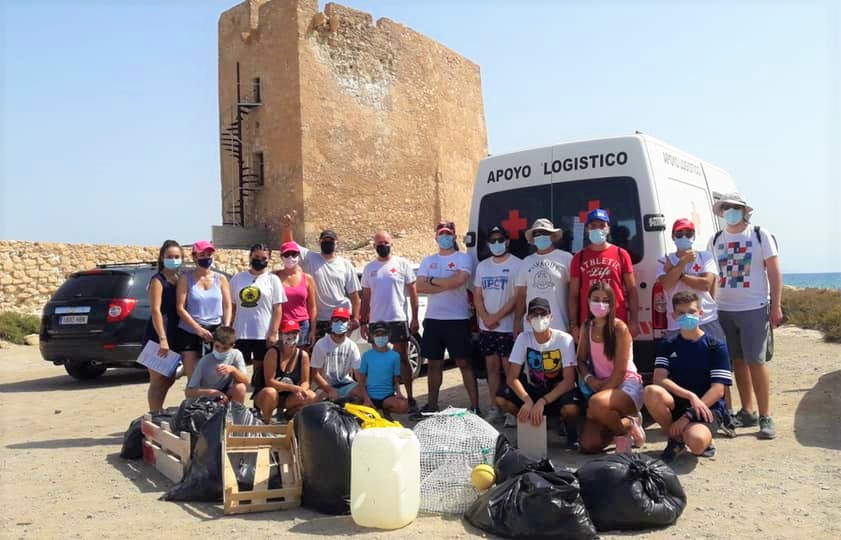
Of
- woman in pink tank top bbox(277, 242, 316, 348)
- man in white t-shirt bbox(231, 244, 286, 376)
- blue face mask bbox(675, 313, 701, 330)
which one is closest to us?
blue face mask bbox(675, 313, 701, 330)

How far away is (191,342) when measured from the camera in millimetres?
6051

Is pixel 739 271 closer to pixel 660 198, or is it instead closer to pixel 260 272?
pixel 660 198

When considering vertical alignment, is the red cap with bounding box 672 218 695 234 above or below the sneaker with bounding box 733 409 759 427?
above

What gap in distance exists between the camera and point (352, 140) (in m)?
24.5

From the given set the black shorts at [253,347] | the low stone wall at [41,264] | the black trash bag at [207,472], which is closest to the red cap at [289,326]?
the black shorts at [253,347]

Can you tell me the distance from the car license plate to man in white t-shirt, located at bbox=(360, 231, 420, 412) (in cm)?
414

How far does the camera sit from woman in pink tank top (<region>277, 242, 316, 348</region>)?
629 cm

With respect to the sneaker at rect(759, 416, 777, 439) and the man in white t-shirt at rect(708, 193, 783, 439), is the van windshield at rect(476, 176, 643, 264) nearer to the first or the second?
the man in white t-shirt at rect(708, 193, 783, 439)

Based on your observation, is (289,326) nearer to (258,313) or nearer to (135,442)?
(258,313)

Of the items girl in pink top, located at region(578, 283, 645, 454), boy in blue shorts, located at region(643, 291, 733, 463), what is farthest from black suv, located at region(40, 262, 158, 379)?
boy in blue shorts, located at region(643, 291, 733, 463)

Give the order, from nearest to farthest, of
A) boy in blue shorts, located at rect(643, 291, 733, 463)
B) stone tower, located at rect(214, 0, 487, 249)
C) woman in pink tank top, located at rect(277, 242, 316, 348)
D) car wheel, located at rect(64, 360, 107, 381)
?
1. boy in blue shorts, located at rect(643, 291, 733, 463)
2. woman in pink tank top, located at rect(277, 242, 316, 348)
3. car wheel, located at rect(64, 360, 107, 381)
4. stone tower, located at rect(214, 0, 487, 249)

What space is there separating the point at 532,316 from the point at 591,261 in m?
0.66

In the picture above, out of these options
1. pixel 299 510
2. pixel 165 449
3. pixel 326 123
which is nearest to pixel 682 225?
pixel 299 510

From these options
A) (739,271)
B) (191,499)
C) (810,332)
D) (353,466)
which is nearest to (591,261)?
(739,271)
